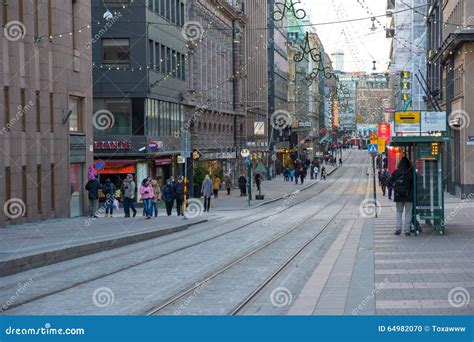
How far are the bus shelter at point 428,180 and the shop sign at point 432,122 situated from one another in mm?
751

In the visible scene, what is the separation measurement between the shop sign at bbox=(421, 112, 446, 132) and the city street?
2.71 m

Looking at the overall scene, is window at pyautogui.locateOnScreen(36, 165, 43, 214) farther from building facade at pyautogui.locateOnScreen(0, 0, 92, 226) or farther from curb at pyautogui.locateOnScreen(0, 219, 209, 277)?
curb at pyautogui.locateOnScreen(0, 219, 209, 277)

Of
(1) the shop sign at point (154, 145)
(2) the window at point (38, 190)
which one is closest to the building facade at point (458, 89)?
(1) the shop sign at point (154, 145)

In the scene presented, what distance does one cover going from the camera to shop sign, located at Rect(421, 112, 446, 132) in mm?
23328

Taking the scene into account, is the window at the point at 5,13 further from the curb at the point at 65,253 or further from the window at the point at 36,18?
the curb at the point at 65,253

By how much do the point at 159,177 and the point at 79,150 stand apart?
1746 centimetres

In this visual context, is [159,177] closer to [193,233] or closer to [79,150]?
[79,150]

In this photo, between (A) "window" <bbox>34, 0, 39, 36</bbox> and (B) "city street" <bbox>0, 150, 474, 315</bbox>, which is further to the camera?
(A) "window" <bbox>34, 0, 39, 36</bbox>

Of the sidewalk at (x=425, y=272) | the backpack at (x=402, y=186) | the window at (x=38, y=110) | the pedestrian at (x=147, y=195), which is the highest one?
the window at (x=38, y=110)

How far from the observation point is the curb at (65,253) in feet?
56.5

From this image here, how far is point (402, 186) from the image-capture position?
22.1 meters

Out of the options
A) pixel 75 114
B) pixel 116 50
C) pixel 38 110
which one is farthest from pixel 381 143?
pixel 38 110

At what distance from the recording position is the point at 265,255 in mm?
20547

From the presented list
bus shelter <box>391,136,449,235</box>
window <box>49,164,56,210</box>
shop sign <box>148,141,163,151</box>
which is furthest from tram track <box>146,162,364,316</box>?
shop sign <box>148,141,163,151</box>
